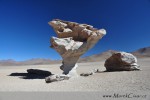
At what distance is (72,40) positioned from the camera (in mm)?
22078

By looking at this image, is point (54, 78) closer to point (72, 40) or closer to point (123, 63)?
point (72, 40)

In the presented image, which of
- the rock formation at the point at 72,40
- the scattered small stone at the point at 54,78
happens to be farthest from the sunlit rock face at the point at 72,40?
the scattered small stone at the point at 54,78

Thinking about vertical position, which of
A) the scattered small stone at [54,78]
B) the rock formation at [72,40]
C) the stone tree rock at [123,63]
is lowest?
the scattered small stone at [54,78]

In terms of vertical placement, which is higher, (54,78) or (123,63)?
(123,63)

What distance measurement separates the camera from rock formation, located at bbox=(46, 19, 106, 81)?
2147cm

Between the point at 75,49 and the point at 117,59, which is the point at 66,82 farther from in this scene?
the point at 117,59

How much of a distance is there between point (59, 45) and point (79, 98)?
398 inches

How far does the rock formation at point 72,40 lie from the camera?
845 inches

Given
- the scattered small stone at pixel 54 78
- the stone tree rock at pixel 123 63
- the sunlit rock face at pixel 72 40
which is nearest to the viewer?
the scattered small stone at pixel 54 78

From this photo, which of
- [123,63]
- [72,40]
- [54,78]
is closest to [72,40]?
[72,40]

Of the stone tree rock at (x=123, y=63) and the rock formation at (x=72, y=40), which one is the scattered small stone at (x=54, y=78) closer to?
the rock formation at (x=72, y=40)

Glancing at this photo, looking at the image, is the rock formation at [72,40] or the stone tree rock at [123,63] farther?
the stone tree rock at [123,63]

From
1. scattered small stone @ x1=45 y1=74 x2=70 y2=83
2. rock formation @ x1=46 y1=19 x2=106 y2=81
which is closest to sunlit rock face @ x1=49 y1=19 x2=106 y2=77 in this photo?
rock formation @ x1=46 y1=19 x2=106 y2=81

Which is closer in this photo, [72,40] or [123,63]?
[123,63]
